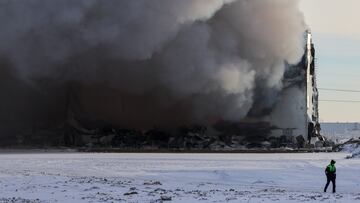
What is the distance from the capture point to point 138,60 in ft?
159

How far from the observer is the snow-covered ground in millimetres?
17953

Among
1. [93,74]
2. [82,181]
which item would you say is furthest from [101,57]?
[82,181]

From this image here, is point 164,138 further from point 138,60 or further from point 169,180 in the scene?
point 169,180

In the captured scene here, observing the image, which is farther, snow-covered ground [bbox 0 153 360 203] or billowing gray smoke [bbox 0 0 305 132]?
billowing gray smoke [bbox 0 0 305 132]

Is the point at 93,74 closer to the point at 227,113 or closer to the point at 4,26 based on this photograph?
the point at 4,26

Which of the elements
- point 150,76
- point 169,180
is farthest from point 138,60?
point 169,180

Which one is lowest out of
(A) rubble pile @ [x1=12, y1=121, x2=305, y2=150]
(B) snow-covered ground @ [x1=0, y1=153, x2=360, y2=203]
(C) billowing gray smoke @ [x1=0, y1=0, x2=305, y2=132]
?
(B) snow-covered ground @ [x1=0, y1=153, x2=360, y2=203]

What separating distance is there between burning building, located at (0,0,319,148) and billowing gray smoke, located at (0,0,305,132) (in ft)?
0.27

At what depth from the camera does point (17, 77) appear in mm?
50531


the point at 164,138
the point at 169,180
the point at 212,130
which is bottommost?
the point at 169,180

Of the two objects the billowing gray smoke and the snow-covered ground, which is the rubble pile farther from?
the snow-covered ground

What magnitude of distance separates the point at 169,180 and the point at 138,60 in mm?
25370

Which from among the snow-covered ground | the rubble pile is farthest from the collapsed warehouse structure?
the snow-covered ground

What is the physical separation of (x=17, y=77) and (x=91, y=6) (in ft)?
31.2
